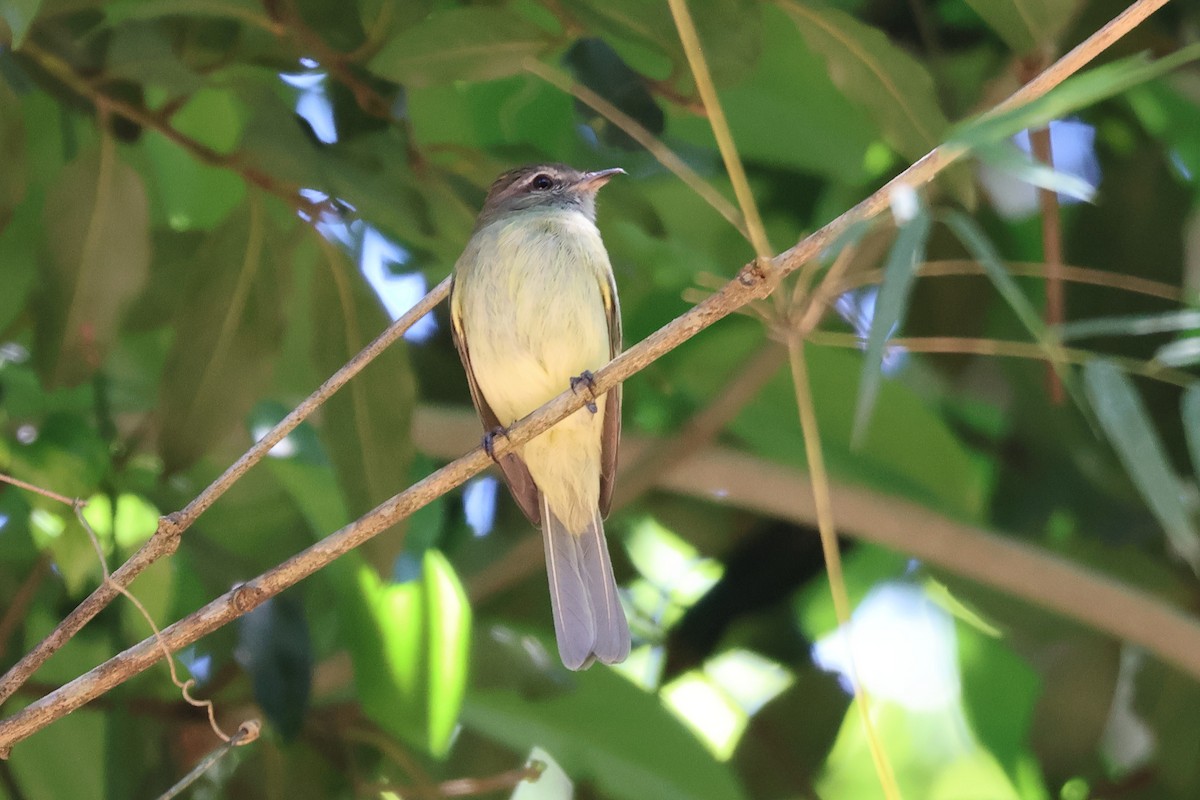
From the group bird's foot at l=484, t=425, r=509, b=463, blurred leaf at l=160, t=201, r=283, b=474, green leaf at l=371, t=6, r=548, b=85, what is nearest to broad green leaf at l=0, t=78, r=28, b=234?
blurred leaf at l=160, t=201, r=283, b=474

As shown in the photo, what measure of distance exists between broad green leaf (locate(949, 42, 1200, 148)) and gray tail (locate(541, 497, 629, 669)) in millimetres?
1616

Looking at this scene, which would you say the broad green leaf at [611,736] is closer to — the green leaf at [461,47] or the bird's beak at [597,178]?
the bird's beak at [597,178]

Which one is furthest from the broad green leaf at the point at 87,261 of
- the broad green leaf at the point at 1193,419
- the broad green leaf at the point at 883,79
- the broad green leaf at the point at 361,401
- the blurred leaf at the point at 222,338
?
the broad green leaf at the point at 1193,419

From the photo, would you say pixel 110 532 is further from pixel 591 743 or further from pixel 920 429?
pixel 920 429

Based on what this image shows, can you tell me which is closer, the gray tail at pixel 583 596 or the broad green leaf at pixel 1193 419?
the broad green leaf at pixel 1193 419

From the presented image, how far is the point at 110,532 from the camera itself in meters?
3.14

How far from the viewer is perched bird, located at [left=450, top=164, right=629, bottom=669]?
3.47 meters

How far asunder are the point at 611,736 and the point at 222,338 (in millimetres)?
1331

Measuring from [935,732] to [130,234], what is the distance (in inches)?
106

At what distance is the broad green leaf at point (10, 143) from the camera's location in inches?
114

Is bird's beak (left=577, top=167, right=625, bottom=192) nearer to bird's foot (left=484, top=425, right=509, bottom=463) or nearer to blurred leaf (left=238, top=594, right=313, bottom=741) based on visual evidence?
bird's foot (left=484, top=425, right=509, bottom=463)

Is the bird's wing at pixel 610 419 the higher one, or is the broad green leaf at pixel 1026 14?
the broad green leaf at pixel 1026 14

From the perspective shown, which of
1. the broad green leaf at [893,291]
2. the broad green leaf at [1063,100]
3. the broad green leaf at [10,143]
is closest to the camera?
the broad green leaf at [1063,100]

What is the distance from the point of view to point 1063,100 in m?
1.70
